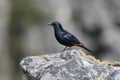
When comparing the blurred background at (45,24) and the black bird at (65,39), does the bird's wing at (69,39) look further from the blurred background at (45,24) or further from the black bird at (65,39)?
the blurred background at (45,24)

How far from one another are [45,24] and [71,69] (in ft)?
83.1

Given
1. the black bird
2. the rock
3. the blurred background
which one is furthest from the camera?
the blurred background

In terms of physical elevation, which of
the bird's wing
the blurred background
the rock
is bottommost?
the blurred background

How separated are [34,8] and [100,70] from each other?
2617 centimetres

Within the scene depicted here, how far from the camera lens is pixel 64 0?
38469 millimetres

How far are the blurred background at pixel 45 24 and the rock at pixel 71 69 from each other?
23.1m

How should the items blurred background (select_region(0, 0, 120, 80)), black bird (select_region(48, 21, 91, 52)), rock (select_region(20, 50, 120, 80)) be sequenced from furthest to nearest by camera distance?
blurred background (select_region(0, 0, 120, 80)) < black bird (select_region(48, 21, 91, 52)) < rock (select_region(20, 50, 120, 80))

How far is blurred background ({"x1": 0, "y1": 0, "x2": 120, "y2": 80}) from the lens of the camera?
35.7 meters

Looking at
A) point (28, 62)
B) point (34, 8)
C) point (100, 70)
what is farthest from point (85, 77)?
point (34, 8)

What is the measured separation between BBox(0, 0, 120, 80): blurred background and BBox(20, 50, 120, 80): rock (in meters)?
23.1

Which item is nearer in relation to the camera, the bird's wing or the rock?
the rock

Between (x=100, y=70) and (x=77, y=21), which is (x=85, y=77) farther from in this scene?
(x=77, y=21)

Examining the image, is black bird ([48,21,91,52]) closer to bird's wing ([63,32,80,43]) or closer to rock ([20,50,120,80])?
bird's wing ([63,32,80,43])

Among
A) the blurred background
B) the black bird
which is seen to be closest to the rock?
the black bird
